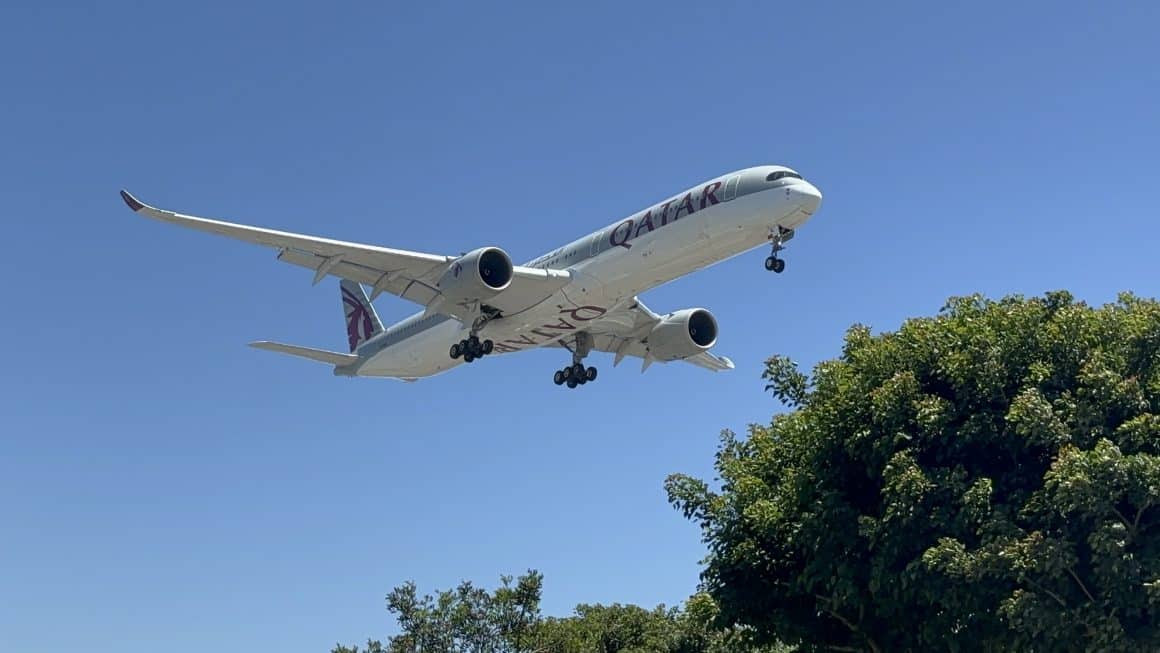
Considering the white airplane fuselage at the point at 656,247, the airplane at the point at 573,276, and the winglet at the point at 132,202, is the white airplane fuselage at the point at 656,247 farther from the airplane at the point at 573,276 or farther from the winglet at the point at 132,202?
the winglet at the point at 132,202

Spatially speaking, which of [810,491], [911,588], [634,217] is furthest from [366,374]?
[911,588]

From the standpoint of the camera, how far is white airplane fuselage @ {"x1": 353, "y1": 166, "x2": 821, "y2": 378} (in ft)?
A: 102

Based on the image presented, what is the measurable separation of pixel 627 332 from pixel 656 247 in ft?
29.1

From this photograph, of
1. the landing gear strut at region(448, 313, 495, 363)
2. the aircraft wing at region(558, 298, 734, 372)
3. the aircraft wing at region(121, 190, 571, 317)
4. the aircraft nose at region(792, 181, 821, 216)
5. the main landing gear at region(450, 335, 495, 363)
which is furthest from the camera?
the aircraft wing at region(558, 298, 734, 372)

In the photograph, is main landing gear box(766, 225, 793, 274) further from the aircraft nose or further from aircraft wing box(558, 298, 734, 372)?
aircraft wing box(558, 298, 734, 372)

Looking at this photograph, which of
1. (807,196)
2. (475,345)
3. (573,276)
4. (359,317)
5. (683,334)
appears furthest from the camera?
(359,317)

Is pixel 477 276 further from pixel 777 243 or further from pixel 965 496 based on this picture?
pixel 965 496

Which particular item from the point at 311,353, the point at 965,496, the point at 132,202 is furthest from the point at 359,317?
the point at 965,496

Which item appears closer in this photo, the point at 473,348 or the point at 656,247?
the point at 656,247

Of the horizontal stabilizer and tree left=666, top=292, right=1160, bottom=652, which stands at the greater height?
the horizontal stabilizer

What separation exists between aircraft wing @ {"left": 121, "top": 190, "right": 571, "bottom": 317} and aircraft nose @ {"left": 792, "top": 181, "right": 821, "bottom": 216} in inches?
297

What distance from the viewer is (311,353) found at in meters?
43.2

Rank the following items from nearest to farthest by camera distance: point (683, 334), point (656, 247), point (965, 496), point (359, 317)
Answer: point (965, 496)
point (656, 247)
point (683, 334)
point (359, 317)

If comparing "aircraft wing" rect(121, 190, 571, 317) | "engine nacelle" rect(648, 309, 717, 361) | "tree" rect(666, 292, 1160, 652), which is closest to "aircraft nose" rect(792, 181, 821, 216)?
"tree" rect(666, 292, 1160, 652)
